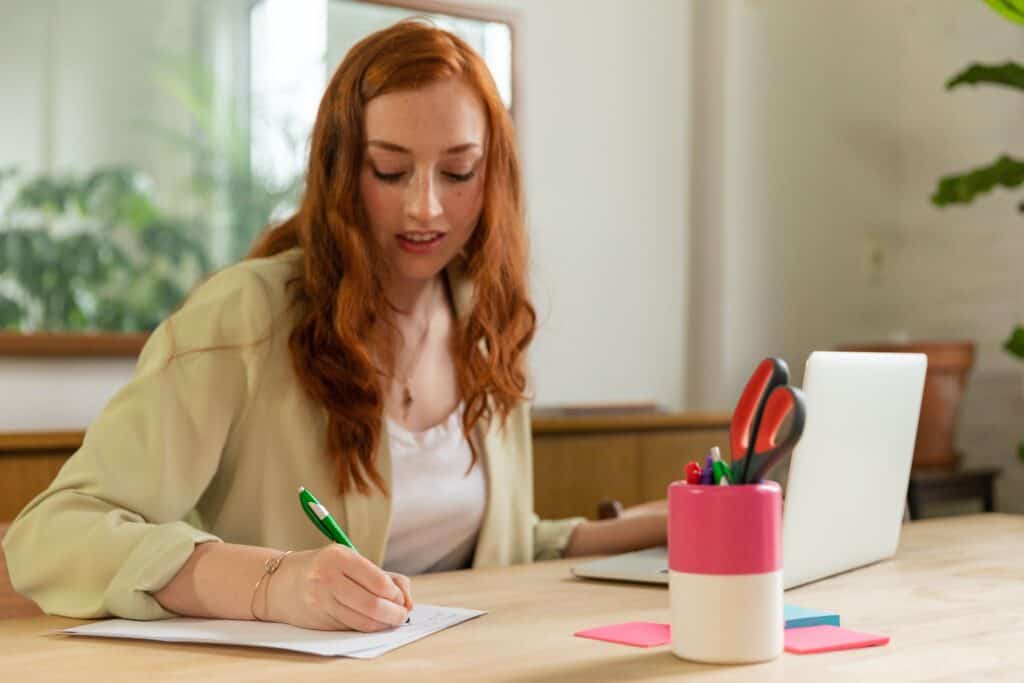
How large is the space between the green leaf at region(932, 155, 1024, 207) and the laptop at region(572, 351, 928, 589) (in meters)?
2.07

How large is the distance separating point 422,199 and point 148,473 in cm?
48

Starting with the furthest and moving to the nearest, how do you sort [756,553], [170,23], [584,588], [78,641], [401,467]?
1. [170,23]
2. [401,467]
3. [584,588]
4. [78,641]
5. [756,553]

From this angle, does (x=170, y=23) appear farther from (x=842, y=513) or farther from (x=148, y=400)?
(x=842, y=513)

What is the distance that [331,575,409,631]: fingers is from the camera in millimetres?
1069

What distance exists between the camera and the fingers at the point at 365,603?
1.07m

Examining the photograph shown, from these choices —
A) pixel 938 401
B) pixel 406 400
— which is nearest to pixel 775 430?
pixel 406 400

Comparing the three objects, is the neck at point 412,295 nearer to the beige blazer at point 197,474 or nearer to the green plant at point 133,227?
the beige blazer at point 197,474

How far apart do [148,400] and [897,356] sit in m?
0.84

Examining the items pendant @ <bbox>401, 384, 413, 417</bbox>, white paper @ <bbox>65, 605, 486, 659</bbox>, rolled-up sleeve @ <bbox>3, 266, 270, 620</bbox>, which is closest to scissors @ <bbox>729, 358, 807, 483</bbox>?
white paper @ <bbox>65, 605, 486, 659</bbox>

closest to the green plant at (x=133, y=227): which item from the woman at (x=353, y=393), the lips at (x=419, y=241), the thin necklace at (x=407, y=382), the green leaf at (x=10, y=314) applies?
the green leaf at (x=10, y=314)

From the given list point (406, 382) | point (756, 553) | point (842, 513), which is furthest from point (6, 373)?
point (756, 553)

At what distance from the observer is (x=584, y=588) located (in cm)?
135

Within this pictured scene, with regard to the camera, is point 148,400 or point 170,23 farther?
point 170,23

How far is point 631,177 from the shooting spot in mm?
3771
